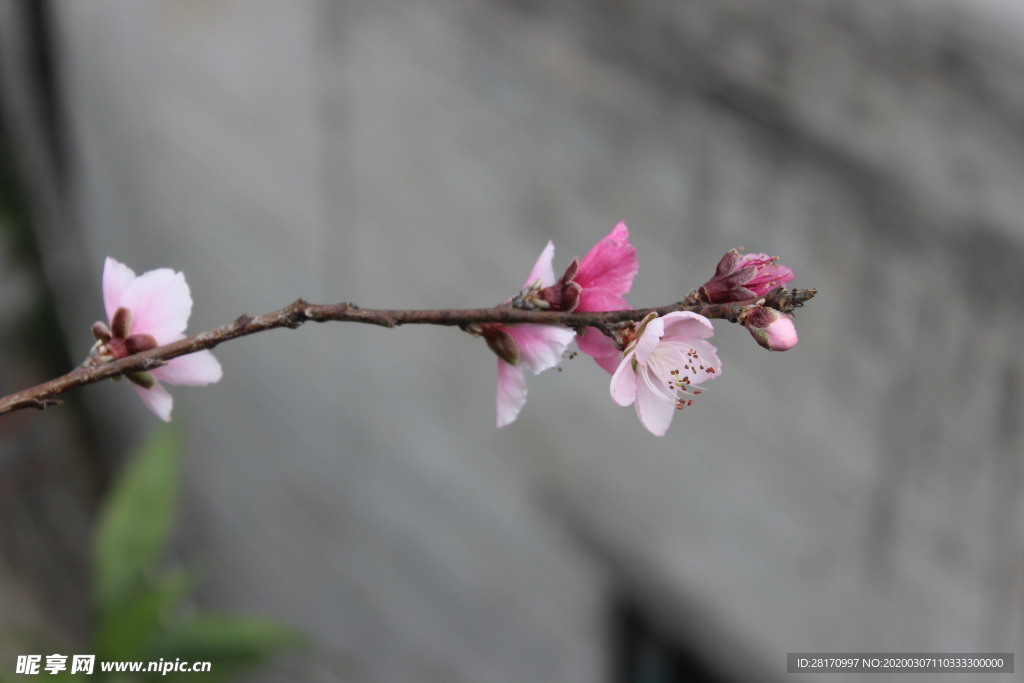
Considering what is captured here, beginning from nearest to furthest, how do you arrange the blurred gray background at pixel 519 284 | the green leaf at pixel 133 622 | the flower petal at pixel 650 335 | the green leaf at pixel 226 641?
the flower petal at pixel 650 335 → the blurred gray background at pixel 519 284 → the green leaf at pixel 133 622 → the green leaf at pixel 226 641

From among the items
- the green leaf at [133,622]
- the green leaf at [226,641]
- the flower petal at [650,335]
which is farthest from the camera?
the green leaf at [226,641]

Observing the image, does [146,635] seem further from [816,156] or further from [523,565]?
[816,156]

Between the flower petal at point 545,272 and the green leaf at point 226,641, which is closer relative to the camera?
the flower petal at point 545,272

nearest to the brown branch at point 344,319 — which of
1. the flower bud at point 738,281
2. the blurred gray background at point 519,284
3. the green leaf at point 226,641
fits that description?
the flower bud at point 738,281

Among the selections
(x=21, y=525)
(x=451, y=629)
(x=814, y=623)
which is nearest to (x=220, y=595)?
(x=21, y=525)

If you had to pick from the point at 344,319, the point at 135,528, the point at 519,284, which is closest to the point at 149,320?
the point at 344,319

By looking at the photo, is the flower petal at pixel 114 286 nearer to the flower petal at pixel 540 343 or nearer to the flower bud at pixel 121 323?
the flower bud at pixel 121 323

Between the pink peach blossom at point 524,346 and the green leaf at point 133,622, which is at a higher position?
the green leaf at point 133,622
